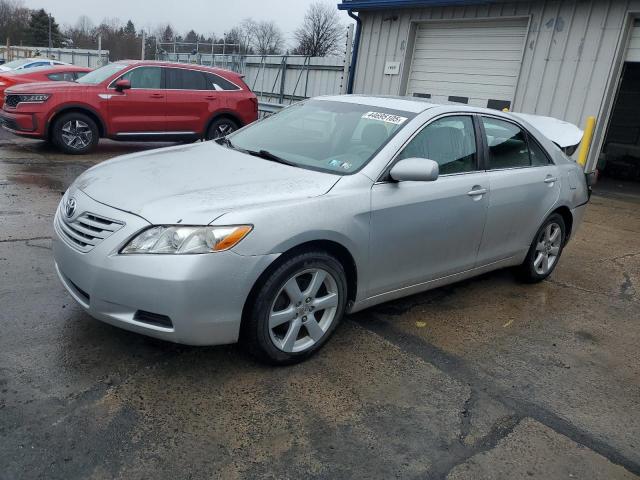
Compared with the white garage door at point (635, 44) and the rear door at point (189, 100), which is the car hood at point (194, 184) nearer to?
the rear door at point (189, 100)

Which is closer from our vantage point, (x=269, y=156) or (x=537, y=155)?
(x=269, y=156)

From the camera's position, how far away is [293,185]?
3117 millimetres

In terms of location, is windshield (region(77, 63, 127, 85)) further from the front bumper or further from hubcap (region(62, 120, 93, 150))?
the front bumper

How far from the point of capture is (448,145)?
12.8 feet

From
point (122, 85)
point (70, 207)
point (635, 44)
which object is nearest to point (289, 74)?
point (122, 85)

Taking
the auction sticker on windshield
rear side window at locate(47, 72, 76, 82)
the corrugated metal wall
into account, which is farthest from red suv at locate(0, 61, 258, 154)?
the auction sticker on windshield

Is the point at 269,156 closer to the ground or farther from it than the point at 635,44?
closer to the ground

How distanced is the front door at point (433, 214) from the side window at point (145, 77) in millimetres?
7531

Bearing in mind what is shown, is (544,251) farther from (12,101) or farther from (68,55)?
(68,55)

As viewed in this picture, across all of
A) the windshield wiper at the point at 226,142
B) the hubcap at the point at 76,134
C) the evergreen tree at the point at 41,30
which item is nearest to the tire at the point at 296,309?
the windshield wiper at the point at 226,142

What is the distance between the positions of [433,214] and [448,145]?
1.97 ft

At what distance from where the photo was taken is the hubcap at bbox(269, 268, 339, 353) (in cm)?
302

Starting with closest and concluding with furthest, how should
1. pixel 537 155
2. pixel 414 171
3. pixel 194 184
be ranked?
pixel 194 184 < pixel 414 171 < pixel 537 155

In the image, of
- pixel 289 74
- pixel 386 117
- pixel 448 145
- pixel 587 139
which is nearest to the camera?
pixel 386 117
